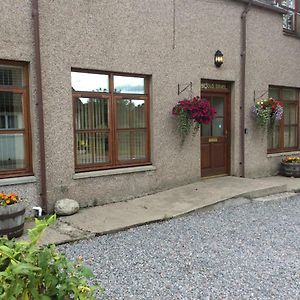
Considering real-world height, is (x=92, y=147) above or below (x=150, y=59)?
below

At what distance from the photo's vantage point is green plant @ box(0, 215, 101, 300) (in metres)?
1.88

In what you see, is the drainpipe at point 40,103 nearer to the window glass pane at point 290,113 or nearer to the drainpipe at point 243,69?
the drainpipe at point 243,69

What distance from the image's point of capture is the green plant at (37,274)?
6.17ft

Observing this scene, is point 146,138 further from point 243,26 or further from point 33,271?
point 33,271

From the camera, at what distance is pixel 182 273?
361 centimetres

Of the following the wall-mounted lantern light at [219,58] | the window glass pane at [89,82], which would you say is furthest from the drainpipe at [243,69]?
the window glass pane at [89,82]

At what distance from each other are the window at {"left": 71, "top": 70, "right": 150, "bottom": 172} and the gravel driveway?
171cm

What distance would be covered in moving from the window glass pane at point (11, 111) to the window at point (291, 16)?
7.88 meters

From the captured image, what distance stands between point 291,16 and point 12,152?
874 centimetres

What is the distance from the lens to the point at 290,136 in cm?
1048

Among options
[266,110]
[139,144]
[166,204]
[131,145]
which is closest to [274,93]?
[266,110]

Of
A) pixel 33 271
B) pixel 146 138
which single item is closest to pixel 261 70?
pixel 146 138

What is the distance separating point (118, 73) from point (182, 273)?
4.01m

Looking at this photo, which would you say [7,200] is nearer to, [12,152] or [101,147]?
[12,152]
